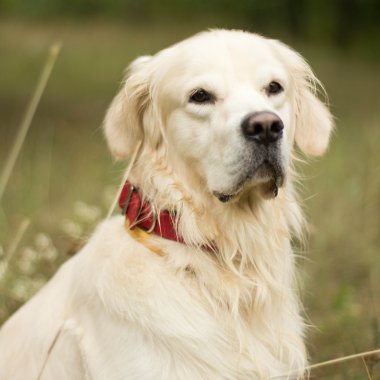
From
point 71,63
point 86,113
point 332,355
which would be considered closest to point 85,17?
point 71,63

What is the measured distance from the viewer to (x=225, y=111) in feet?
9.02

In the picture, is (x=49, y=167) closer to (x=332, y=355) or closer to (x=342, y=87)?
(x=332, y=355)

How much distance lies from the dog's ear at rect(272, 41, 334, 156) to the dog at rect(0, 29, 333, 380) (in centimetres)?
5

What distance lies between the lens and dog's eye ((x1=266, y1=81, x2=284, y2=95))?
2892mm

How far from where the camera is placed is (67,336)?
9.48ft

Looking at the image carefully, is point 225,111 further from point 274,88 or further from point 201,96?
point 274,88

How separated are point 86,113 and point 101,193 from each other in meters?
→ 5.92

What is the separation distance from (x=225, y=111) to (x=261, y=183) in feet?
0.92

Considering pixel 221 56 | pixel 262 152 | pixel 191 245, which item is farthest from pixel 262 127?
pixel 191 245

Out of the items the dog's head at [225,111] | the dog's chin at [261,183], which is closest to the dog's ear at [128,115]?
the dog's head at [225,111]

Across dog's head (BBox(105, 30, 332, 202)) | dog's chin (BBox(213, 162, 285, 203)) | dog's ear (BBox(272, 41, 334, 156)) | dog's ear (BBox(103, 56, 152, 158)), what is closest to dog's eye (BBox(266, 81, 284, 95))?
dog's head (BBox(105, 30, 332, 202))

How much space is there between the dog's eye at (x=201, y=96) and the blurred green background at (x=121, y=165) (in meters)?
0.65

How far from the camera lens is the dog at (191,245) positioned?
2701 mm

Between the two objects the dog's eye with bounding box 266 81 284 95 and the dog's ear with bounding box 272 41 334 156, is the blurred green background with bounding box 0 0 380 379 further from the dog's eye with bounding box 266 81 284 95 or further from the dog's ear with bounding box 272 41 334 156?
the dog's eye with bounding box 266 81 284 95
